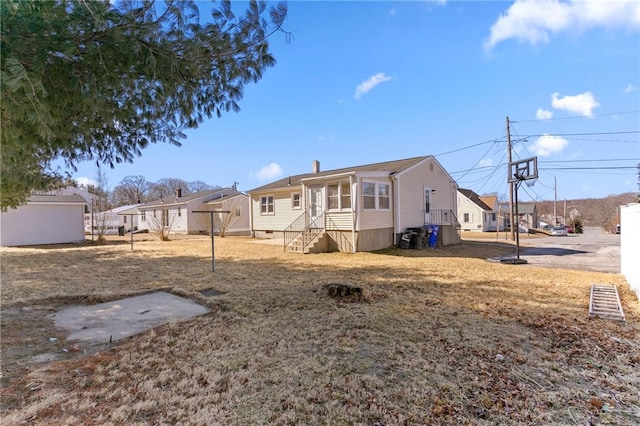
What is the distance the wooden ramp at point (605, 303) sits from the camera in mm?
5102

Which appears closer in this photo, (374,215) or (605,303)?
(605,303)

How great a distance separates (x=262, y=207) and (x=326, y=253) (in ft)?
31.1

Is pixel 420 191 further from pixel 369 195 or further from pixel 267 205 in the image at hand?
pixel 267 205

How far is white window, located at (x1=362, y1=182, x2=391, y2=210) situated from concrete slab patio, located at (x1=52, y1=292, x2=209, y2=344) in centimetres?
940

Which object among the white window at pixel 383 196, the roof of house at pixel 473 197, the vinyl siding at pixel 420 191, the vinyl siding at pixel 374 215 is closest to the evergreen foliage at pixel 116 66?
the vinyl siding at pixel 374 215

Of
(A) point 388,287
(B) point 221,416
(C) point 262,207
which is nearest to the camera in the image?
(B) point 221,416

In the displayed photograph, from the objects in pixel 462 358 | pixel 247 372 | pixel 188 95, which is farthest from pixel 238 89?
pixel 462 358

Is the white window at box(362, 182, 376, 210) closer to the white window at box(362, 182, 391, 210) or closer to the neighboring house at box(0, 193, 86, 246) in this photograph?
the white window at box(362, 182, 391, 210)

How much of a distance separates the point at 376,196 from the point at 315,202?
325 cm

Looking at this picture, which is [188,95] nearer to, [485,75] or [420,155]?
[485,75]

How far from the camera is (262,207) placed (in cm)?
2169

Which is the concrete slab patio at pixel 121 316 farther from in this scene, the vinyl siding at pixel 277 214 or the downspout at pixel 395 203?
the vinyl siding at pixel 277 214

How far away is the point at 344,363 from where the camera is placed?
10.9 feet

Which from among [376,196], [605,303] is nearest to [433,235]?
[376,196]
